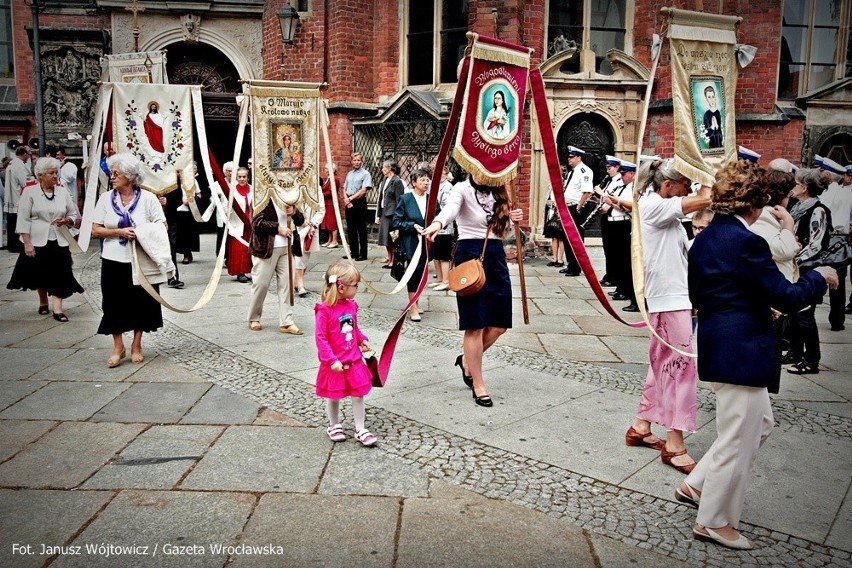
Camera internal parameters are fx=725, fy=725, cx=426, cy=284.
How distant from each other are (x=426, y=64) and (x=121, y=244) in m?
11.1

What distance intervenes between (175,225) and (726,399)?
10398 mm

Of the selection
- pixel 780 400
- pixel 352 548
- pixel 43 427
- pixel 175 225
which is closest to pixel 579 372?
pixel 780 400

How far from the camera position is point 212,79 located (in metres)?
18.3

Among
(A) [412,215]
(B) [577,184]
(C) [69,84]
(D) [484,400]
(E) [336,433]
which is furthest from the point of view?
(C) [69,84]

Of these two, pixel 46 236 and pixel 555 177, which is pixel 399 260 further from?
pixel 555 177

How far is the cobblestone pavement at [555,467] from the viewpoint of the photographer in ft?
11.3

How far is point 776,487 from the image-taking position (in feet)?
13.4

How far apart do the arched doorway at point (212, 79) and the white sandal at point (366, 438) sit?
47.0ft

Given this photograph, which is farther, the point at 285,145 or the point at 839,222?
the point at 839,222

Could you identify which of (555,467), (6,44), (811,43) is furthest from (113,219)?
(6,44)

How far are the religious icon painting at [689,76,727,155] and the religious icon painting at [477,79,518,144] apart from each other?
1368 millimetres

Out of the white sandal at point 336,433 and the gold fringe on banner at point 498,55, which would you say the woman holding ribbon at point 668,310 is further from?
the white sandal at point 336,433

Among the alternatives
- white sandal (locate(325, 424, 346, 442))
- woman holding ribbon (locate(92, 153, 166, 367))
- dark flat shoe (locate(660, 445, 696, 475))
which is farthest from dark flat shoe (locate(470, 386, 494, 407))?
woman holding ribbon (locate(92, 153, 166, 367))

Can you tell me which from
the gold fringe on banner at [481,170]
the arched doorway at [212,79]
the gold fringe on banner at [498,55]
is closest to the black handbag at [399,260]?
the gold fringe on banner at [481,170]
